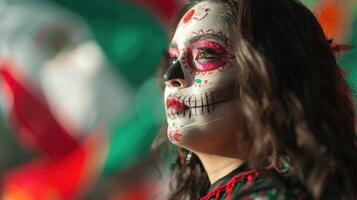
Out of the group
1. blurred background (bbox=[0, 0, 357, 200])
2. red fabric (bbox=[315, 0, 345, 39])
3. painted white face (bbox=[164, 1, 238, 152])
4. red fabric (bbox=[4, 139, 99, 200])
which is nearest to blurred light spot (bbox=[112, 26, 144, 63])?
blurred background (bbox=[0, 0, 357, 200])

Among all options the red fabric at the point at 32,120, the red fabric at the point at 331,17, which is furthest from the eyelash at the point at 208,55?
the red fabric at the point at 32,120

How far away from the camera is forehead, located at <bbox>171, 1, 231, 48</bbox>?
2.64 feet

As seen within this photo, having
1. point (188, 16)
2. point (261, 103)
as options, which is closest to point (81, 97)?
point (188, 16)

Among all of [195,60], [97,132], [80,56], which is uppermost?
[195,60]

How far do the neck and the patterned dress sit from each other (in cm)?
2

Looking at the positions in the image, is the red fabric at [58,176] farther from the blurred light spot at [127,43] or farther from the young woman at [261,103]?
the young woman at [261,103]

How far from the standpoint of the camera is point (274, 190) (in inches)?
28.4

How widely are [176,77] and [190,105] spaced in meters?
0.04

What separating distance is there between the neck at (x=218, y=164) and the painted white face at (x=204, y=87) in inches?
0.9

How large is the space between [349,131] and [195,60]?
9.0 inches

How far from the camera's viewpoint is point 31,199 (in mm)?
1423

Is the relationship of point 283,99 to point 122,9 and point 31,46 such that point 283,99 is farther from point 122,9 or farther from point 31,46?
point 31,46

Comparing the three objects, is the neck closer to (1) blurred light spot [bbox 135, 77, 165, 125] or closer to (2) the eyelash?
(2) the eyelash

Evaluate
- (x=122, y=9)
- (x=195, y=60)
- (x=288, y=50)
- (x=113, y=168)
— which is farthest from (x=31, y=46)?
(x=288, y=50)
